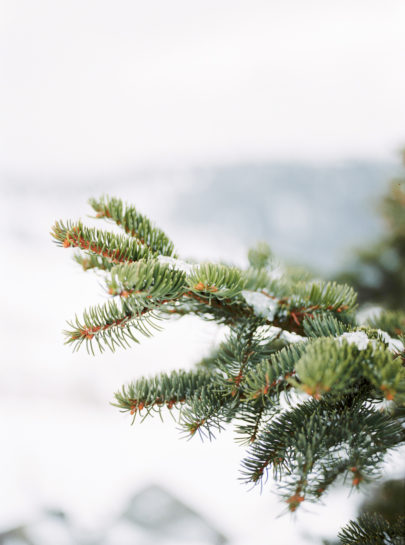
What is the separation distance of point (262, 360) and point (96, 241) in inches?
5.3

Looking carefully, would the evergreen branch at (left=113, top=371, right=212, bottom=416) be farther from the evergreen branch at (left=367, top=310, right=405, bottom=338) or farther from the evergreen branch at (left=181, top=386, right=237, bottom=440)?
the evergreen branch at (left=367, top=310, right=405, bottom=338)

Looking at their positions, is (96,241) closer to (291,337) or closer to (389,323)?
(291,337)

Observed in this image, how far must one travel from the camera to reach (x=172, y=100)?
117 inches

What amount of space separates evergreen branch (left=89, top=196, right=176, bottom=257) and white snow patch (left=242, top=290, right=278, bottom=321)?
85 millimetres

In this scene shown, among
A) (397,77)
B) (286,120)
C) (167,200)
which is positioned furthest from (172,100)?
(397,77)

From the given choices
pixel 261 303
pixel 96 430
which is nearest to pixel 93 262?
pixel 261 303

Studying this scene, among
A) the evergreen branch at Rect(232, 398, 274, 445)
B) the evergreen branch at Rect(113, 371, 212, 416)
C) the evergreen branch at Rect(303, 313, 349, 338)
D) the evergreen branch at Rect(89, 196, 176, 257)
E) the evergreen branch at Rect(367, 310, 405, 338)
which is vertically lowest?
the evergreen branch at Rect(232, 398, 274, 445)

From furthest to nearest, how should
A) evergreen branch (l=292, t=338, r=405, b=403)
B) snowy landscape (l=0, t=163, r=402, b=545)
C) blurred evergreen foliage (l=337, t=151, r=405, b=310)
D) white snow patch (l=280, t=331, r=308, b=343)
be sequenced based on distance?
1. blurred evergreen foliage (l=337, t=151, r=405, b=310)
2. snowy landscape (l=0, t=163, r=402, b=545)
3. white snow patch (l=280, t=331, r=308, b=343)
4. evergreen branch (l=292, t=338, r=405, b=403)

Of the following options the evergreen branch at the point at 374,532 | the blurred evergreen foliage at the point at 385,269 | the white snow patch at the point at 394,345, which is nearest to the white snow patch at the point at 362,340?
the white snow patch at the point at 394,345

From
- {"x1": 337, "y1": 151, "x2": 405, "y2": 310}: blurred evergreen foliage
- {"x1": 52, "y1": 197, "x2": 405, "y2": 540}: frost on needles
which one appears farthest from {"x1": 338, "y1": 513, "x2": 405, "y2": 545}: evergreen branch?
{"x1": 337, "y1": 151, "x2": 405, "y2": 310}: blurred evergreen foliage

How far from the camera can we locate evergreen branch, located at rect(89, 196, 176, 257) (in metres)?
0.33

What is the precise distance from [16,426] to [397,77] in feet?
10.0

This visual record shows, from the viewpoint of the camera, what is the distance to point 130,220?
0.33 m

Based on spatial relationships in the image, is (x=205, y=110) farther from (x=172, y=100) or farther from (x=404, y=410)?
(x=404, y=410)
